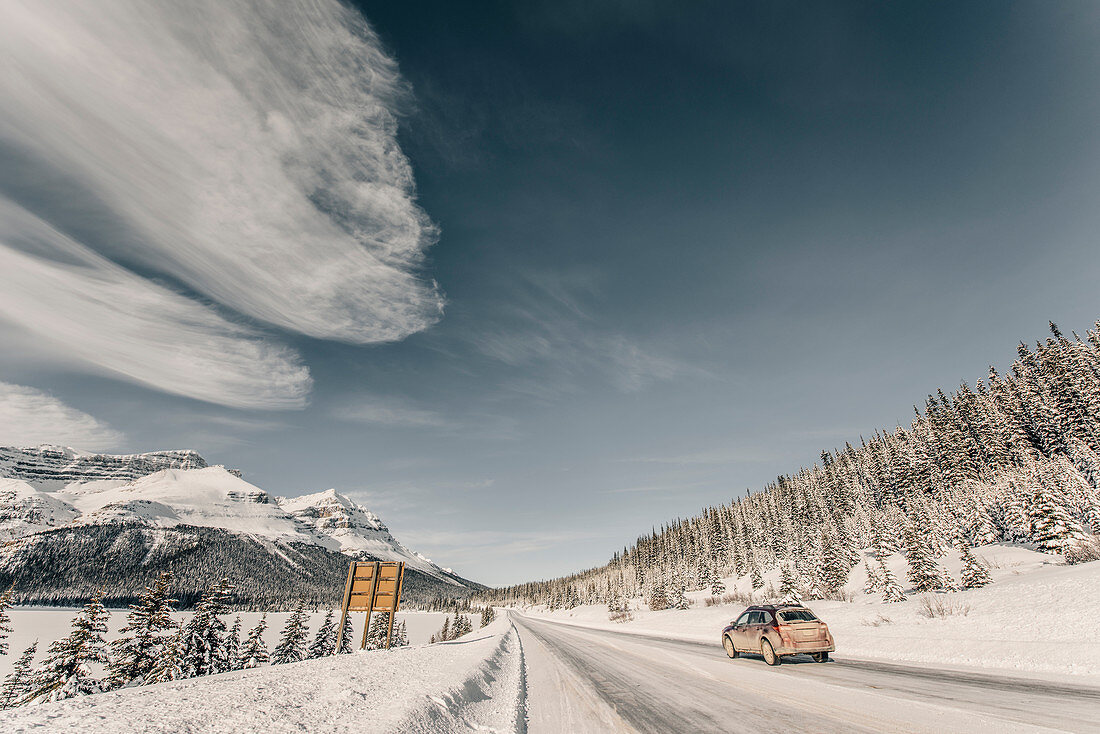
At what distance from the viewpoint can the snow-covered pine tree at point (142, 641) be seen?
23.1 meters

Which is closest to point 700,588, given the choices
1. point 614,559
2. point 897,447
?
point 897,447

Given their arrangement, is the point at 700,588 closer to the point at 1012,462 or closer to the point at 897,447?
the point at 897,447

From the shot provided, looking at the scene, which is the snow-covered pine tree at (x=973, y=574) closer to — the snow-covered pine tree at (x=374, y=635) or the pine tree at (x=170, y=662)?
the snow-covered pine tree at (x=374, y=635)

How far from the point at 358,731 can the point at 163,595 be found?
29.6m

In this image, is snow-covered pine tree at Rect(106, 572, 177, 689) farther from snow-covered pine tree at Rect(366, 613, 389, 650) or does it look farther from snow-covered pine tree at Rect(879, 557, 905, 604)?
snow-covered pine tree at Rect(879, 557, 905, 604)

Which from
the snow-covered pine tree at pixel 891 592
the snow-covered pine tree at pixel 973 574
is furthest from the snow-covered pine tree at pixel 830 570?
the snow-covered pine tree at pixel 891 592

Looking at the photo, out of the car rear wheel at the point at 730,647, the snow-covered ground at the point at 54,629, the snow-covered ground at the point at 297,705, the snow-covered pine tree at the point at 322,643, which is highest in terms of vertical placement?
the snow-covered ground at the point at 297,705

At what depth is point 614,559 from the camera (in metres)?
179

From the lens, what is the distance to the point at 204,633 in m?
28.3

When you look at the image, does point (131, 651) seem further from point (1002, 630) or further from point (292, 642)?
point (1002, 630)

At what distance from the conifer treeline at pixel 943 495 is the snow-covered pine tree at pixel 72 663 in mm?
42974

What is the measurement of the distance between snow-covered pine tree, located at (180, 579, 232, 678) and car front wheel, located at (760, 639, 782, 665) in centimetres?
3134

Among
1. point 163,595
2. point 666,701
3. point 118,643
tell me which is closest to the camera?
point 666,701

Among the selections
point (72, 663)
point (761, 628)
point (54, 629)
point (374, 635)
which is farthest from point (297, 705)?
point (54, 629)
